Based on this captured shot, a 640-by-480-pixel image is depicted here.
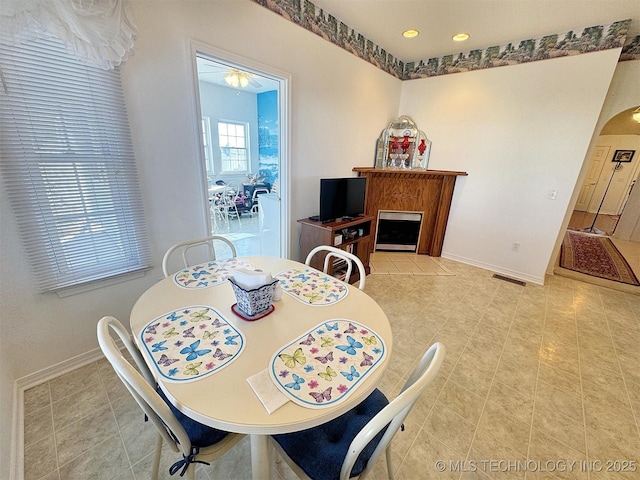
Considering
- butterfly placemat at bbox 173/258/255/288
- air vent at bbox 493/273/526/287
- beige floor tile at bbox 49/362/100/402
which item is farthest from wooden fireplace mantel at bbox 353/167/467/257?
beige floor tile at bbox 49/362/100/402

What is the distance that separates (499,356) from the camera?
2.00 meters

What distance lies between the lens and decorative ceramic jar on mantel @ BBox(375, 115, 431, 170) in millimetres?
3811

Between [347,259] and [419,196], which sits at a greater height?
[419,196]

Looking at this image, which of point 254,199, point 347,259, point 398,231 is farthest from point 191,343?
point 254,199

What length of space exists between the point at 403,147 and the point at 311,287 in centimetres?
324

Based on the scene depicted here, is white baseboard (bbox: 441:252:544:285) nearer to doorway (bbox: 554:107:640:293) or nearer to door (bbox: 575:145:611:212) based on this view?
doorway (bbox: 554:107:640:293)

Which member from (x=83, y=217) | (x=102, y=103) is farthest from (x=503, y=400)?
(x=102, y=103)

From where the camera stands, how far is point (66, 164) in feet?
4.91

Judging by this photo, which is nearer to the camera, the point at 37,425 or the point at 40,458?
the point at 40,458

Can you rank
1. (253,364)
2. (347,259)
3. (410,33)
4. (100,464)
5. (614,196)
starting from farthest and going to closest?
(614,196) < (410,33) < (347,259) < (100,464) < (253,364)

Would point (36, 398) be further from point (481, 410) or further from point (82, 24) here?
point (481, 410)

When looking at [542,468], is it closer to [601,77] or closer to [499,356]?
[499,356]

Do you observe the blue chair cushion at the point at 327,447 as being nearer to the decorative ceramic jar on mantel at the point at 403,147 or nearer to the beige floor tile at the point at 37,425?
the beige floor tile at the point at 37,425

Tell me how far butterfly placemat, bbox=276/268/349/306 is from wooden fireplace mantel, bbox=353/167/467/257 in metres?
2.54
